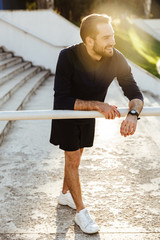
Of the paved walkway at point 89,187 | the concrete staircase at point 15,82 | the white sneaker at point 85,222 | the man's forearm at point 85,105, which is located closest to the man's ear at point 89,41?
the man's forearm at point 85,105

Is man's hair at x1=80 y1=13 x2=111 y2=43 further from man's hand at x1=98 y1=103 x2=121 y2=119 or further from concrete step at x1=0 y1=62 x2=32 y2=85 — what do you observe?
concrete step at x1=0 y1=62 x2=32 y2=85

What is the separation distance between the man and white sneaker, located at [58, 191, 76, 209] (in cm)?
23

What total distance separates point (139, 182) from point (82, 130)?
1.11 metres

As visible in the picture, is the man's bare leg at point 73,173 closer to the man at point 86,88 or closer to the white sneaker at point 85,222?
the man at point 86,88

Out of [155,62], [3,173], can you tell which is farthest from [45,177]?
[155,62]

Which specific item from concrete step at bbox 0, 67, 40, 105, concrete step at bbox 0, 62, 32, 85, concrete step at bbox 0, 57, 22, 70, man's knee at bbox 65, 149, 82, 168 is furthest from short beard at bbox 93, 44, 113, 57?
concrete step at bbox 0, 57, 22, 70

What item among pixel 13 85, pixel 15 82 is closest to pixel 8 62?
pixel 15 82

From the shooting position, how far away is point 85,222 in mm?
2660

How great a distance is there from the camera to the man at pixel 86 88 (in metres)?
2.31

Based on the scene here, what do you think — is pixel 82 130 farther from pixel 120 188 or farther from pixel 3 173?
pixel 3 173

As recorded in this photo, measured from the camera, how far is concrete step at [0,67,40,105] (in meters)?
6.17

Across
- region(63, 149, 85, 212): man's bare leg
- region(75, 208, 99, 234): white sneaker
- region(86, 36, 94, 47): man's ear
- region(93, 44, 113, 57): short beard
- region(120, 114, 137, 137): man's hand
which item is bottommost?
region(75, 208, 99, 234): white sneaker

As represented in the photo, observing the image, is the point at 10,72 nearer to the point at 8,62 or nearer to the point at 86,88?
the point at 8,62

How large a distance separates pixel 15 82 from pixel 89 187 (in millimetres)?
4559
